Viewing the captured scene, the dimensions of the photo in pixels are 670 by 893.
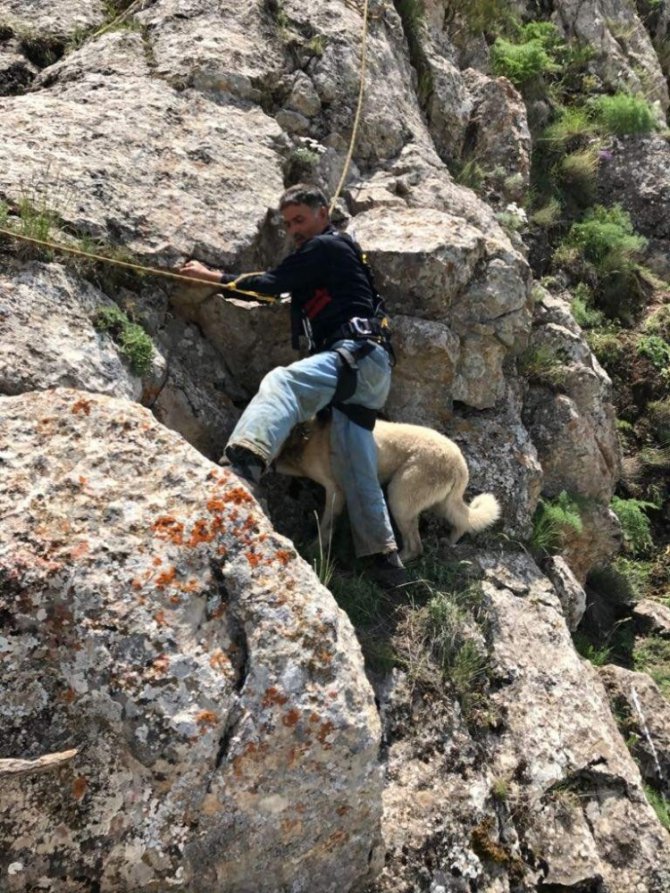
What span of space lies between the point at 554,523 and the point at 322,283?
3.55 metres

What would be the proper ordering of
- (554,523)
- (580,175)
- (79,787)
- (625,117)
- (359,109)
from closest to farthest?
(79,787), (554,523), (359,109), (580,175), (625,117)

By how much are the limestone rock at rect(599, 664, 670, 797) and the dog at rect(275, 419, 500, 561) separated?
1978mm

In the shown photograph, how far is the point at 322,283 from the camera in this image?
20.4 feet

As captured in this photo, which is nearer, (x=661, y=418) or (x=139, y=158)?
(x=139, y=158)

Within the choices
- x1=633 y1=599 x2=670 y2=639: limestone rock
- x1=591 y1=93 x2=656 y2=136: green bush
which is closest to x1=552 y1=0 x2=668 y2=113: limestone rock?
x1=591 y1=93 x2=656 y2=136: green bush

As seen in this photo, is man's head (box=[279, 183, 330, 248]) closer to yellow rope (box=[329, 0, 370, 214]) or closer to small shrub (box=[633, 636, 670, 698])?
yellow rope (box=[329, 0, 370, 214])

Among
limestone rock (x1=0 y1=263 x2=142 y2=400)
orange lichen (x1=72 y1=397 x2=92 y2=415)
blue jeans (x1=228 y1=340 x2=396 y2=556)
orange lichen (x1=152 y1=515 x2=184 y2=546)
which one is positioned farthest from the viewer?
blue jeans (x1=228 y1=340 x2=396 y2=556)

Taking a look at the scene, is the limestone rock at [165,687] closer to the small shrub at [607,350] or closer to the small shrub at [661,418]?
the small shrub at [661,418]

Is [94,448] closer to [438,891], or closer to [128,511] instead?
[128,511]

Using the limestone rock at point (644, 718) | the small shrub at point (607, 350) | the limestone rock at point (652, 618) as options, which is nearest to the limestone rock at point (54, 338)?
the limestone rock at point (644, 718)

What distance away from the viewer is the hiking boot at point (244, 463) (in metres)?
5.08

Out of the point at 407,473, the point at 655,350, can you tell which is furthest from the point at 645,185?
the point at 407,473

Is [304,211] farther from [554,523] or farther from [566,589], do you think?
[566,589]

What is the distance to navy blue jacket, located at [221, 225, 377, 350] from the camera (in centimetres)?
601
